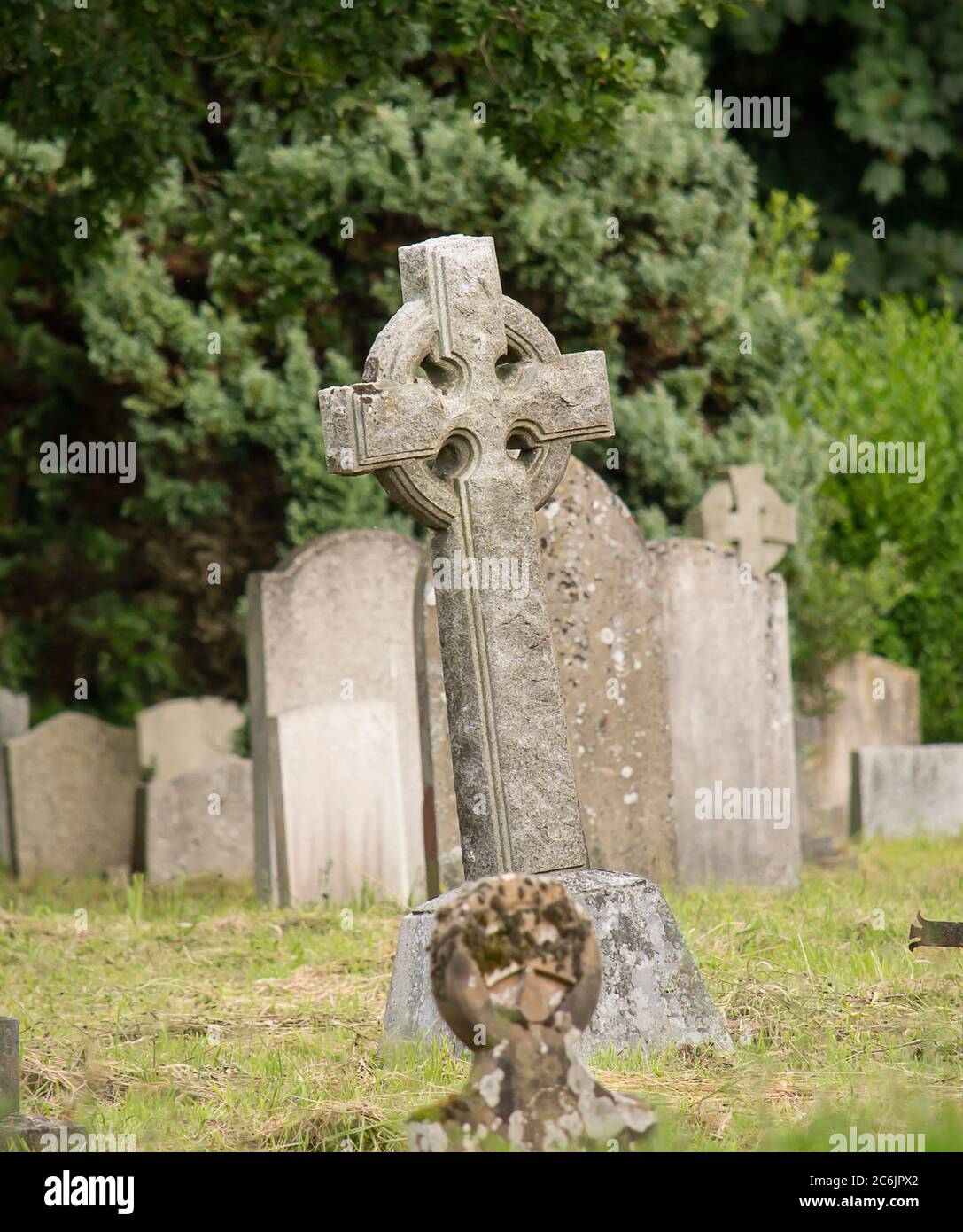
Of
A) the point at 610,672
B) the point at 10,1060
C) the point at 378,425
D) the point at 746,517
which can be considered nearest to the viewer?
the point at 10,1060

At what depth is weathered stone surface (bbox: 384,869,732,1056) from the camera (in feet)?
13.6

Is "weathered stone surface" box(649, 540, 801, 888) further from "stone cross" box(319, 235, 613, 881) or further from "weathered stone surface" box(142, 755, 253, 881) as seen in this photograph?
"stone cross" box(319, 235, 613, 881)

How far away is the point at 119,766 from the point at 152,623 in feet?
4.36

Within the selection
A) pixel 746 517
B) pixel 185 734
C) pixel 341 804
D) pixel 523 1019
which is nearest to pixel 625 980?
pixel 523 1019

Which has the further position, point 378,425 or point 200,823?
point 200,823

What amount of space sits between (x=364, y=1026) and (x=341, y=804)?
9.36 ft

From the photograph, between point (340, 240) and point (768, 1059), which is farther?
point (340, 240)

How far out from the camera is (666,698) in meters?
6.84

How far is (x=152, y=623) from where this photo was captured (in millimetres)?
10492

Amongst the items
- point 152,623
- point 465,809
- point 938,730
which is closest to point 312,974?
point 465,809

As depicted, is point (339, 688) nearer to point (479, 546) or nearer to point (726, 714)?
point (726, 714)

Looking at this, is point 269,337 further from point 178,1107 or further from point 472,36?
point 178,1107

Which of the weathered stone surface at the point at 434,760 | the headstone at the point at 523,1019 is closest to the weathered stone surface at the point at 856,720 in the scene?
the weathered stone surface at the point at 434,760

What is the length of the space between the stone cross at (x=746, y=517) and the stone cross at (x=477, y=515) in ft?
13.7
